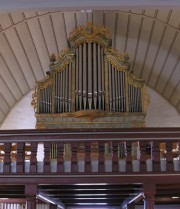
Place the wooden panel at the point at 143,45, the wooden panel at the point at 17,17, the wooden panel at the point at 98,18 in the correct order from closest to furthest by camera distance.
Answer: the wooden panel at the point at 17,17, the wooden panel at the point at 143,45, the wooden panel at the point at 98,18

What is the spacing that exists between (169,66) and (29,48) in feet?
15.4

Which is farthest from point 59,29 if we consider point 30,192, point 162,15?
point 30,192

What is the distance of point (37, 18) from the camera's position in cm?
1345

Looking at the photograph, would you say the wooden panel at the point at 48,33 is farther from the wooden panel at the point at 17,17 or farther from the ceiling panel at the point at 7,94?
the ceiling panel at the point at 7,94

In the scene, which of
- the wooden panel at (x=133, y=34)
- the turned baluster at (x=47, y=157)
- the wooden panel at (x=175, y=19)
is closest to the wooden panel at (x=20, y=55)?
the wooden panel at (x=133, y=34)

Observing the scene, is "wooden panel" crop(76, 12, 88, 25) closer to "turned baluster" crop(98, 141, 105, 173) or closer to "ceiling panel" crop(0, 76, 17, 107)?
"ceiling panel" crop(0, 76, 17, 107)

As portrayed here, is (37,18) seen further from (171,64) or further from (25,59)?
(171,64)

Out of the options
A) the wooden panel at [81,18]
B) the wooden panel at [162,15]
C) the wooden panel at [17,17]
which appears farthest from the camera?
the wooden panel at [81,18]

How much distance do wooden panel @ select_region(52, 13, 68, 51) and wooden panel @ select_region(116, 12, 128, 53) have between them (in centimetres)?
179

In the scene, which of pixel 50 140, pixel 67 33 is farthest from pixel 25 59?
pixel 50 140

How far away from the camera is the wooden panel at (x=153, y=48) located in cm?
1349

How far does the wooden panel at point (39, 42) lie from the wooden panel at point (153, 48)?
3501mm

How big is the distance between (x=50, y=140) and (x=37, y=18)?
23.8 feet

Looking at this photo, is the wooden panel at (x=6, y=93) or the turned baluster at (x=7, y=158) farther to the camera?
the wooden panel at (x=6, y=93)
